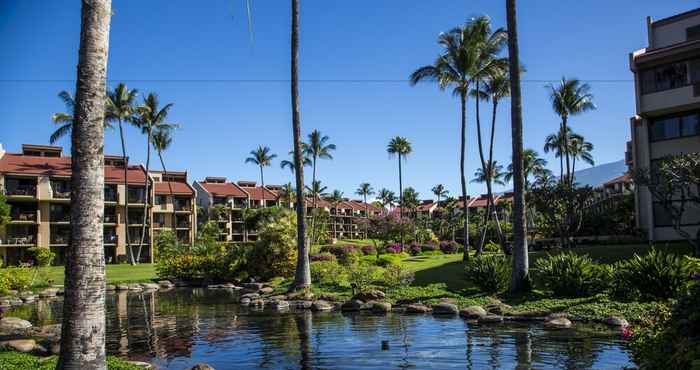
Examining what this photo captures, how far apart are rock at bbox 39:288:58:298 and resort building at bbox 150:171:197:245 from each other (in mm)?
37878

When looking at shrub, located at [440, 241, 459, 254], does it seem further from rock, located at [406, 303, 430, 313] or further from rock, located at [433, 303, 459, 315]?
rock, located at [433, 303, 459, 315]

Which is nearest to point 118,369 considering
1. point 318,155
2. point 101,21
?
point 101,21

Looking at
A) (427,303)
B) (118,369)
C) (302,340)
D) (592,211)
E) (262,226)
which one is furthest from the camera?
(592,211)

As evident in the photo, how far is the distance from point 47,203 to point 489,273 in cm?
5097

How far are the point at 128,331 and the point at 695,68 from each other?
2793cm

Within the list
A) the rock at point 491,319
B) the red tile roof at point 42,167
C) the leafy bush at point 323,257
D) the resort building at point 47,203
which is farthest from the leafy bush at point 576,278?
the red tile roof at point 42,167

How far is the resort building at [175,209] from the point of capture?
7038 cm

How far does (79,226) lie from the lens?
7.66 metres

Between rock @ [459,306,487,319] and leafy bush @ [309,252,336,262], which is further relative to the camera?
leafy bush @ [309,252,336,262]

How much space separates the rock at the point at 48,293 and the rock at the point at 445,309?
73.2 ft

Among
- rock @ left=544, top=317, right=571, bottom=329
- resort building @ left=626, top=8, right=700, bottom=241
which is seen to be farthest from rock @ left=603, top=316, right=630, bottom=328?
resort building @ left=626, top=8, right=700, bottom=241

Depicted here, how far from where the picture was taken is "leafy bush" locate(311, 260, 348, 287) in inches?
1060

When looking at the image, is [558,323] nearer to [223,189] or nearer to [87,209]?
[87,209]

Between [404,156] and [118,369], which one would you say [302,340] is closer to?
[118,369]
